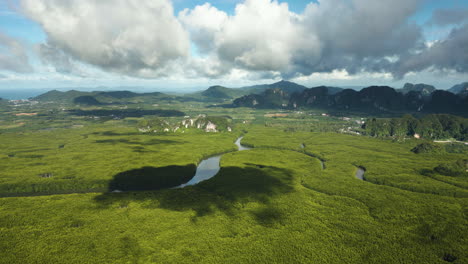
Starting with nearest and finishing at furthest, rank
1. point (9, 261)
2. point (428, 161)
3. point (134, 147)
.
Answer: point (9, 261) < point (428, 161) < point (134, 147)

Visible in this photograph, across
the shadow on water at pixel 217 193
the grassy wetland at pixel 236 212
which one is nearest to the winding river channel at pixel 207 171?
the grassy wetland at pixel 236 212

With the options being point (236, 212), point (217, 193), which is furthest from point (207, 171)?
point (236, 212)

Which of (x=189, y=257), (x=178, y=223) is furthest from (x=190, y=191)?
(x=189, y=257)

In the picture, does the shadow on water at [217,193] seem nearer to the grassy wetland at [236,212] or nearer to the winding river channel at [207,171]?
the grassy wetland at [236,212]

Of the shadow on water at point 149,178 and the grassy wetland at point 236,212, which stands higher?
the grassy wetland at point 236,212

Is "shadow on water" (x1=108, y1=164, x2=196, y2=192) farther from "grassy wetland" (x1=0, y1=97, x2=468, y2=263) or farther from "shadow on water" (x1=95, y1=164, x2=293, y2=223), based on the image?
"grassy wetland" (x1=0, y1=97, x2=468, y2=263)

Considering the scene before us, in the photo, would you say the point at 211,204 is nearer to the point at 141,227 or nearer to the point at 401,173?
the point at 141,227

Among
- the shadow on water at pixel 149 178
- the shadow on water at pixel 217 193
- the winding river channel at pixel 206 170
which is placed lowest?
the winding river channel at pixel 206 170

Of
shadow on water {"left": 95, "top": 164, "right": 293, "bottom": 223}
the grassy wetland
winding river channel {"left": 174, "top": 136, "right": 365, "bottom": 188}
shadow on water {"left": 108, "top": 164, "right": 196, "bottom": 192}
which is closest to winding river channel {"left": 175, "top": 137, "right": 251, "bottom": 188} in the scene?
winding river channel {"left": 174, "top": 136, "right": 365, "bottom": 188}
